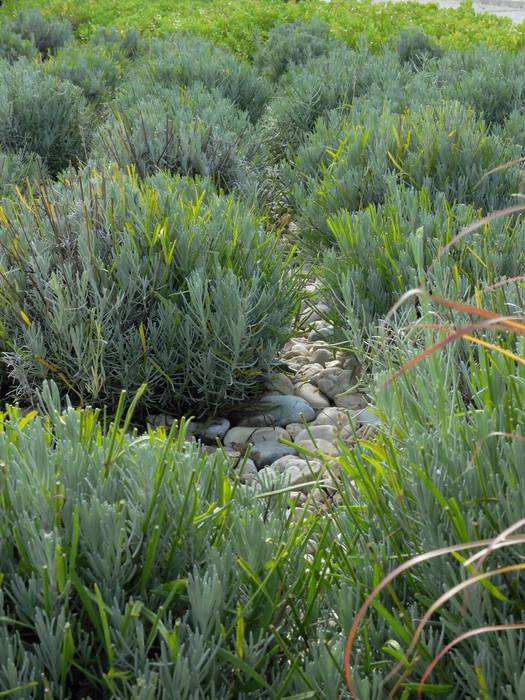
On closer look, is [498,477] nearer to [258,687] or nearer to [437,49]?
[258,687]

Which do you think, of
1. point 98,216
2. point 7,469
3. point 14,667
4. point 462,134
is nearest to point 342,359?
point 98,216

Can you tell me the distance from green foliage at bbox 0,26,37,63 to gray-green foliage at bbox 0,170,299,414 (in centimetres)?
571

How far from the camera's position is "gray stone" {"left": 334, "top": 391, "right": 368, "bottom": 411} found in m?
3.38

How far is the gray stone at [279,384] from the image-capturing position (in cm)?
345

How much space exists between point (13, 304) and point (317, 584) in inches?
73.3

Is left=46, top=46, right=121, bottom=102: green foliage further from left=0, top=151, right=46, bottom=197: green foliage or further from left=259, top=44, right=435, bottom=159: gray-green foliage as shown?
left=0, top=151, right=46, bottom=197: green foliage

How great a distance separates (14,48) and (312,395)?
6737 mm

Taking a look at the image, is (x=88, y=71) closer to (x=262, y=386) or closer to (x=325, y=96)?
(x=325, y=96)

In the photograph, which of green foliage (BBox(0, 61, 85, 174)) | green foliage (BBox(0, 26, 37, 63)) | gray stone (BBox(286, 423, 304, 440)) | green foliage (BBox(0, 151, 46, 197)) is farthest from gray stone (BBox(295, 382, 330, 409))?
green foliage (BBox(0, 26, 37, 63))

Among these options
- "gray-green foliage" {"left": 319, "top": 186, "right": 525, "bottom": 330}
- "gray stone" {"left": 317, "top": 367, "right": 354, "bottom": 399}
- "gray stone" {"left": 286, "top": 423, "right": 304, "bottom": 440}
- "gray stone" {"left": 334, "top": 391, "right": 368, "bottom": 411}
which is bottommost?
"gray stone" {"left": 286, "top": 423, "right": 304, "bottom": 440}

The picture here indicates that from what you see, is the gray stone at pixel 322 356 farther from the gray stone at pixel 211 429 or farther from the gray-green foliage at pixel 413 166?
the gray-green foliage at pixel 413 166

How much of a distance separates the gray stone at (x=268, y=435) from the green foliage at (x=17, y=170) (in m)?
1.86

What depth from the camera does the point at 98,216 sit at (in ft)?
11.3

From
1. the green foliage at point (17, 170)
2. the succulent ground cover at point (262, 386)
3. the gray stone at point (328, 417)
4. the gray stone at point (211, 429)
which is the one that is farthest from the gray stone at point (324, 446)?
the green foliage at point (17, 170)
